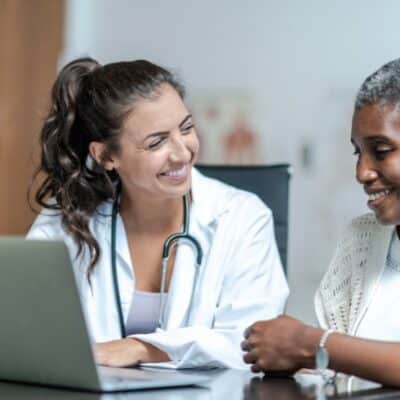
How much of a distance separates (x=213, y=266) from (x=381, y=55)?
0.97 metres

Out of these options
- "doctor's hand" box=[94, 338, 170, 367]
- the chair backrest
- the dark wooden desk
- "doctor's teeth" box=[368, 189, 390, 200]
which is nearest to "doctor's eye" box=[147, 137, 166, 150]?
the chair backrest

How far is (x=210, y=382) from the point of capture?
1.28 meters

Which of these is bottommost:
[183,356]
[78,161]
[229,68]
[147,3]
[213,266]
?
[183,356]

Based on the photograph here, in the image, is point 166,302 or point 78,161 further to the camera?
point 78,161

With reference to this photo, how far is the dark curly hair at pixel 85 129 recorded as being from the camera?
1.98m

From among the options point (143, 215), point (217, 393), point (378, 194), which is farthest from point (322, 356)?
point (143, 215)

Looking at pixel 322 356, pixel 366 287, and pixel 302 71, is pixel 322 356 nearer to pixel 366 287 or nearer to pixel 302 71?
pixel 366 287

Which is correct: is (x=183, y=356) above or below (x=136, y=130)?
below

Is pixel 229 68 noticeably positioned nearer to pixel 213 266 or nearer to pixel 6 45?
pixel 6 45

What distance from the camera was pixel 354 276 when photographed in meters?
1.64

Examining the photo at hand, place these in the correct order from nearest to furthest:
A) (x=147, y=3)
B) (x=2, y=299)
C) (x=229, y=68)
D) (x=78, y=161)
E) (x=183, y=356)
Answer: (x=2, y=299)
(x=183, y=356)
(x=78, y=161)
(x=229, y=68)
(x=147, y=3)

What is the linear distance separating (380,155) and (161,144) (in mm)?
615

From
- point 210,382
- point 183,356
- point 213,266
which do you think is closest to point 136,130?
point 213,266

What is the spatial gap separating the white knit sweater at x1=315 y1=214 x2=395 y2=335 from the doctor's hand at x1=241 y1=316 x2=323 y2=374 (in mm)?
265
